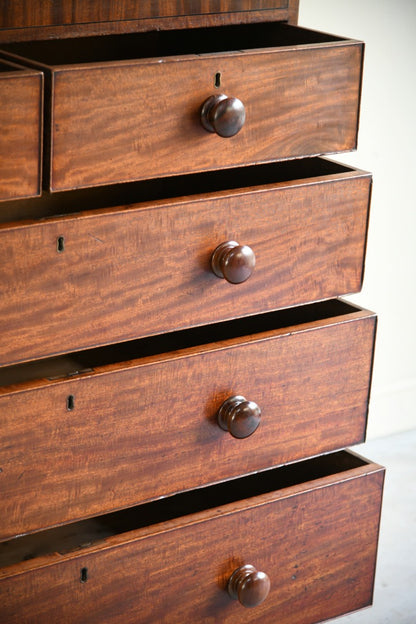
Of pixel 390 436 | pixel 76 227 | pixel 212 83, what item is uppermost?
pixel 212 83

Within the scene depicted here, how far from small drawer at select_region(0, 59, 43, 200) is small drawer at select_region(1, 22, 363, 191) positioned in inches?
0.6

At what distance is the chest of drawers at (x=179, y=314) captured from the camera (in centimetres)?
106

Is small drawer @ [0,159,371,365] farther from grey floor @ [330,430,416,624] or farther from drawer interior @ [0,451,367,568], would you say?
grey floor @ [330,430,416,624]

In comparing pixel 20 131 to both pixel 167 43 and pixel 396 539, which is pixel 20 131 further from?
pixel 396 539

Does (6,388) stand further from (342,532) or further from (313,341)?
(342,532)

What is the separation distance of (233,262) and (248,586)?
0.39 metres

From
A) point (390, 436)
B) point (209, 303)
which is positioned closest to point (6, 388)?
point (209, 303)

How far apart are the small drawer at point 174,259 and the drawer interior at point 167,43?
0.52 feet

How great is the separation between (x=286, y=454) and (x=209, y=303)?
24 centimetres

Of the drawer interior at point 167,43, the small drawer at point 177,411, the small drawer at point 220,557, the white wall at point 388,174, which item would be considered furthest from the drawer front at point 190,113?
the white wall at point 388,174

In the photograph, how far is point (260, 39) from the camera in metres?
1.32

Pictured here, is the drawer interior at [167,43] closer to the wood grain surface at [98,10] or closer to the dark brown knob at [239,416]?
the wood grain surface at [98,10]

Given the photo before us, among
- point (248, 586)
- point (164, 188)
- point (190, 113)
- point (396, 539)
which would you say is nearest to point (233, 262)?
point (190, 113)

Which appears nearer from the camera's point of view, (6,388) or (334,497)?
(6,388)
